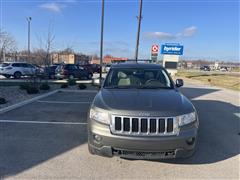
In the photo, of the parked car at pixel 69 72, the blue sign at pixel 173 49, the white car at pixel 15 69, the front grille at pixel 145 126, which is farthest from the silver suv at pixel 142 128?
the blue sign at pixel 173 49

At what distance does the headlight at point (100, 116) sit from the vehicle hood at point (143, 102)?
9 cm

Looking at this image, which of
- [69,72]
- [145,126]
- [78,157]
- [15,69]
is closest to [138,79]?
[145,126]

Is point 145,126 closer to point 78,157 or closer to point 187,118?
point 187,118

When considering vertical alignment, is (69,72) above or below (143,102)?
below

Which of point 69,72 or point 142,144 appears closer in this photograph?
point 142,144

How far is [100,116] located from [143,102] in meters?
0.71

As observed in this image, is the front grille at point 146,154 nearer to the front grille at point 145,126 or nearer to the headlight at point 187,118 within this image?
the front grille at point 145,126

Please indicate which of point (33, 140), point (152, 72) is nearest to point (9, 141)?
point (33, 140)

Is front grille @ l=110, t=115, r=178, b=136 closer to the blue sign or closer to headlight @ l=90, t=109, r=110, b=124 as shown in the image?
headlight @ l=90, t=109, r=110, b=124

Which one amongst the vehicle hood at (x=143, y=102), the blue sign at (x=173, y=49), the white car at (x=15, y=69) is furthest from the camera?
the blue sign at (x=173, y=49)

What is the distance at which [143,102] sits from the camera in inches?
154

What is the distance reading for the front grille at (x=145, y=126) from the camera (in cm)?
356

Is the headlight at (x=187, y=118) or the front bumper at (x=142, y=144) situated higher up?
the headlight at (x=187, y=118)

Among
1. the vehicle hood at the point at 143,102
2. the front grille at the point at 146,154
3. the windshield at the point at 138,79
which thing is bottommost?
the front grille at the point at 146,154
